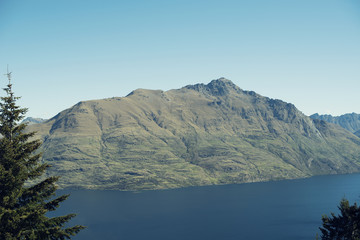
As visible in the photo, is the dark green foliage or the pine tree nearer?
the pine tree

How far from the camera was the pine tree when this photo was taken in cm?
2734

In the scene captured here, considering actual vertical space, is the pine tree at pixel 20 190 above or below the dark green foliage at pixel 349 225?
above

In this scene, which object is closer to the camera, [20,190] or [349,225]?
[20,190]

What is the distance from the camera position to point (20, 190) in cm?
2856

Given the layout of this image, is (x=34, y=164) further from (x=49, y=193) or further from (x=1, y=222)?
(x=1, y=222)

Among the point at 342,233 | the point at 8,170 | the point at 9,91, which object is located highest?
the point at 9,91

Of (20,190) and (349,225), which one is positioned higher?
(20,190)

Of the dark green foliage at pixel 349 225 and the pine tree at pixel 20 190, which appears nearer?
the pine tree at pixel 20 190

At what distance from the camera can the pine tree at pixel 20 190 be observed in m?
27.3

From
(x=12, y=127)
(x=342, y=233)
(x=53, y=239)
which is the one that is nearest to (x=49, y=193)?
(x=53, y=239)

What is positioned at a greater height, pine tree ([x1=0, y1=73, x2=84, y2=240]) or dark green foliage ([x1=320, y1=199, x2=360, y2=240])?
pine tree ([x1=0, y1=73, x2=84, y2=240])

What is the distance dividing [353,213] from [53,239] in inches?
2035

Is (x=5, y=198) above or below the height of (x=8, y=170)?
below

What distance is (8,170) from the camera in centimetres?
2856
